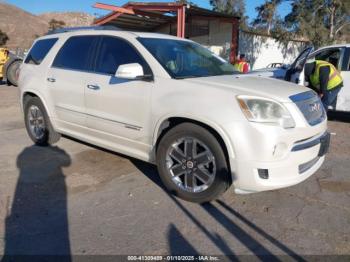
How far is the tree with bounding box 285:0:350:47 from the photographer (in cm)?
2680

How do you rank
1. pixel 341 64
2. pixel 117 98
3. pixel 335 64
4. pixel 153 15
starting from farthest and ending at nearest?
pixel 153 15, pixel 335 64, pixel 341 64, pixel 117 98

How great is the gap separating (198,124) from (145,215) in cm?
109

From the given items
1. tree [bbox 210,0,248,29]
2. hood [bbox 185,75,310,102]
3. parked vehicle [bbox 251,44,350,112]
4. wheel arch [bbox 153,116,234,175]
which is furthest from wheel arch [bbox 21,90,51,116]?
tree [bbox 210,0,248,29]

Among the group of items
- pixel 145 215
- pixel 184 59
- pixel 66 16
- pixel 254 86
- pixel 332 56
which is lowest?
pixel 145 215

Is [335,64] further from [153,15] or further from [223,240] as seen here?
[153,15]

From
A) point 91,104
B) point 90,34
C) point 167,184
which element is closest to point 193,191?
point 167,184

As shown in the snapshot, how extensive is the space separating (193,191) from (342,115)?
718 centimetres

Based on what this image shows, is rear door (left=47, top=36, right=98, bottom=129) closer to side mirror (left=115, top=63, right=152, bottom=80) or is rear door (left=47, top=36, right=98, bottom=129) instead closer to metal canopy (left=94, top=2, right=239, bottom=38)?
side mirror (left=115, top=63, right=152, bottom=80)

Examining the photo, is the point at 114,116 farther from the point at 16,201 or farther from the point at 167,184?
the point at 16,201

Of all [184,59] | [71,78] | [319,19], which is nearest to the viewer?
[184,59]

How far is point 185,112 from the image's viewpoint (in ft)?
12.4

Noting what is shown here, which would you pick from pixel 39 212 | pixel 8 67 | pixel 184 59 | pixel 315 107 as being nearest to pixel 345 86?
pixel 315 107

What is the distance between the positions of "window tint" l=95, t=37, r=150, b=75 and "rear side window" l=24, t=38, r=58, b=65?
1.33 meters

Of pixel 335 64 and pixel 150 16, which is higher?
pixel 150 16
